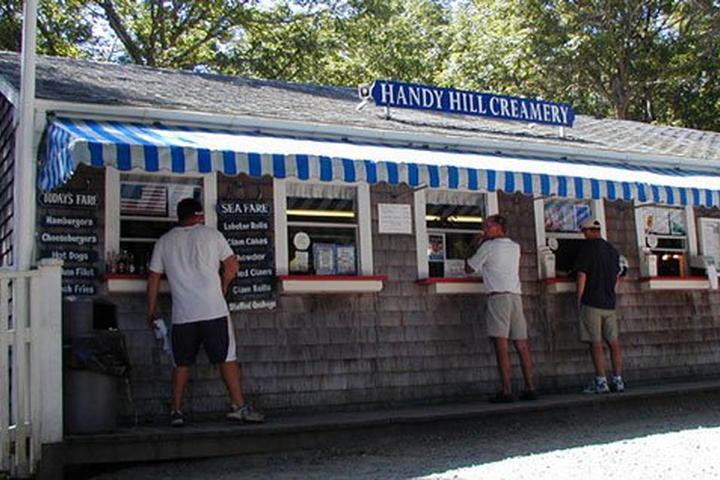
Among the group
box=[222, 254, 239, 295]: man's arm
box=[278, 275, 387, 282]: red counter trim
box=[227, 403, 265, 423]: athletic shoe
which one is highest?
box=[222, 254, 239, 295]: man's arm

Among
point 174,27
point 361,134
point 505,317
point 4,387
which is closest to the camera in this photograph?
point 4,387

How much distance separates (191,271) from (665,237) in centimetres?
608

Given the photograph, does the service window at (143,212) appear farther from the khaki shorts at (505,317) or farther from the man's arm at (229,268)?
the khaki shorts at (505,317)

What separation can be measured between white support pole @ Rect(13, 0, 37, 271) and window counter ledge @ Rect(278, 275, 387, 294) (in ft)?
7.50

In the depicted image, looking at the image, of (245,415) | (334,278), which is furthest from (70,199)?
(334,278)

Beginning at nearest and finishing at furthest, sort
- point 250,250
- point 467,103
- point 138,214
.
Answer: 1. point 138,214
2. point 250,250
3. point 467,103

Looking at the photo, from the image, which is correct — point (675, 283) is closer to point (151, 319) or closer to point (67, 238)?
point (151, 319)

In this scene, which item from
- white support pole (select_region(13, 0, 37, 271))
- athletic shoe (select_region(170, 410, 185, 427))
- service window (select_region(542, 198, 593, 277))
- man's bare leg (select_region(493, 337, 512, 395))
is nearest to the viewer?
white support pole (select_region(13, 0, 37, 271))

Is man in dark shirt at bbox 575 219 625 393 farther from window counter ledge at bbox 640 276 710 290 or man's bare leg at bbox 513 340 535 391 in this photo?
window counter ledge at bbox 640 276 710 290

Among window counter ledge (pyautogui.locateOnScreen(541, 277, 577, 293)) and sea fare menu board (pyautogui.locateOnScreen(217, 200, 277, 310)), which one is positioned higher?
sea fare menu board (pyautogui.locateOnScreen(217, 200, 277, 310))

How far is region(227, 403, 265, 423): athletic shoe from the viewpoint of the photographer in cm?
673

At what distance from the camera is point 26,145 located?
20.2 feet

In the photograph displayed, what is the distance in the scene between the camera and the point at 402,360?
328 inches

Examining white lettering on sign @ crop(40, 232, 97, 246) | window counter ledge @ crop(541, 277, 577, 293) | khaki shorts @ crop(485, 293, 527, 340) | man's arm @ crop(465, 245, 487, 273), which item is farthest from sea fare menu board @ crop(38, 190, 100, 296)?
window counter ledge @ crop(541, 277, 577, 293)
